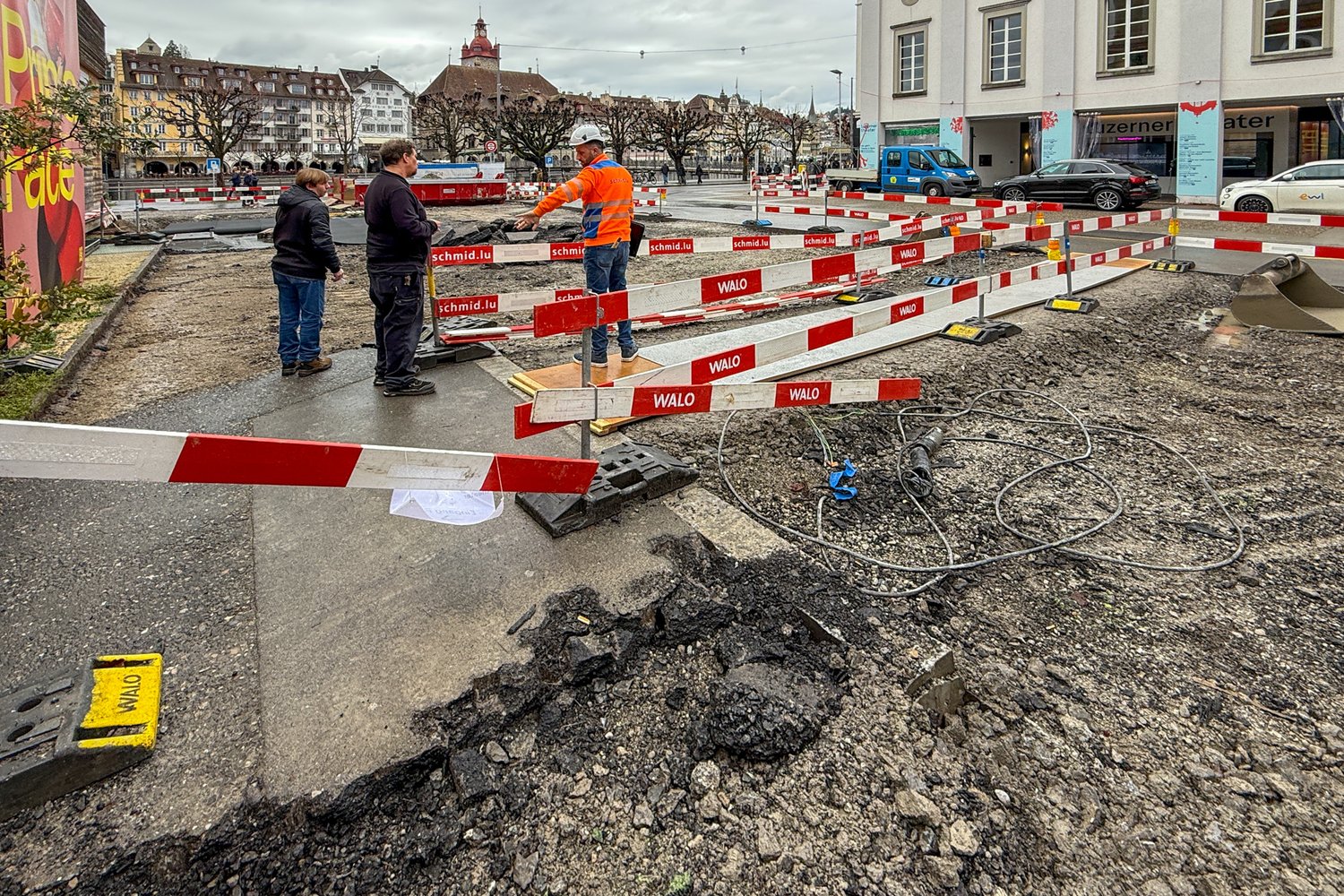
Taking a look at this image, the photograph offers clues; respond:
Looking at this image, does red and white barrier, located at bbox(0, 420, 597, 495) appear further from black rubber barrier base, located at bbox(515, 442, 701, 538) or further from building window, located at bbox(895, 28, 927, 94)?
building window, located at bbox(895, 28, 927, 94)

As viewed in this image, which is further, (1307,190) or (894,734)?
(1307,190)

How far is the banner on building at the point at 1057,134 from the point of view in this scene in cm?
3212

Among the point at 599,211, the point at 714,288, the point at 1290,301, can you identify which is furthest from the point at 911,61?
the point at 714,288

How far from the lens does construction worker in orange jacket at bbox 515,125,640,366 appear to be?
6.11m

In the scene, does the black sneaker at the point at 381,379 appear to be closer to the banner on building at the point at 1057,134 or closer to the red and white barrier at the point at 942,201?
the red and white barrier at the point at 942,201

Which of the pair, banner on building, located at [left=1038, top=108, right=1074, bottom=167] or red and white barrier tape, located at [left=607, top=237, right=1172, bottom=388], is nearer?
red and white barrier tape, located at [left=607, top=237, right=1172, bottom=388]

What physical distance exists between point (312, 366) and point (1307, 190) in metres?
24.4

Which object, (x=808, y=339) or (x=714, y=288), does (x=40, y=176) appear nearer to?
(x=714, y=288)

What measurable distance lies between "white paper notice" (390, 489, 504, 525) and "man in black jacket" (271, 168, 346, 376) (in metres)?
3.75

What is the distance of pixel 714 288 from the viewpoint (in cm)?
522

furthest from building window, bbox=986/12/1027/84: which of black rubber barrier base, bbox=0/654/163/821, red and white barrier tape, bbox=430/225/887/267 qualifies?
black rubber barrier base, bbox=0/654/163/821

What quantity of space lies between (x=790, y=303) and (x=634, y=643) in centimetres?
741

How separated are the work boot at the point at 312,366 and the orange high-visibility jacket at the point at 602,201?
2413 mm

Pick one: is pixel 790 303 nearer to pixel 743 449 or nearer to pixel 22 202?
pixel 743 449
